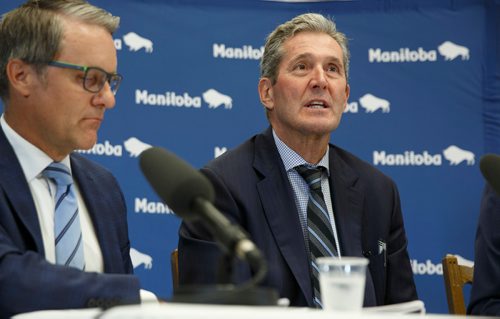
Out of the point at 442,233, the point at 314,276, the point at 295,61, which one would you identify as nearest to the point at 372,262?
the point at 314,276

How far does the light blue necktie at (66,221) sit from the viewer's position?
2547 mm

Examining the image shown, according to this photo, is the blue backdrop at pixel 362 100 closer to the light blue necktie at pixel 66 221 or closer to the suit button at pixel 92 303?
the light blue necktie at pixel 66 221

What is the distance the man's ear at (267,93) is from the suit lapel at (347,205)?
351 mm

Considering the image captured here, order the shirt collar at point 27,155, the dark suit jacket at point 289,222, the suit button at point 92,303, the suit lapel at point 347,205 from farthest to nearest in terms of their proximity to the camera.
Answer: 1. the suit lapel at point 347,205
2. the dark suit jacket at point 289,222
3. the shirt collar at point 27,155
4. the suit button at point 92,303

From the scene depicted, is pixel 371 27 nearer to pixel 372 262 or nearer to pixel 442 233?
pixel 442 233

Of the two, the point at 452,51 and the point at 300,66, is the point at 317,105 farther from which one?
the point at 452,51

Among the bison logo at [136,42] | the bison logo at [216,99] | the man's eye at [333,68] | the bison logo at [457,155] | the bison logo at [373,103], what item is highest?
the bison logo at [136,42]

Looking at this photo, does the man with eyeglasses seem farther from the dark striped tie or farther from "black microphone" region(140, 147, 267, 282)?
"black microphone" region(140, 147, 267, 282)

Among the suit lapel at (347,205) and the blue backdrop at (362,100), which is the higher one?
the blue backdrop at (362,100)

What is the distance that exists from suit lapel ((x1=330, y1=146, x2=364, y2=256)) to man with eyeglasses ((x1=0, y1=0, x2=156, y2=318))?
2.94 feet

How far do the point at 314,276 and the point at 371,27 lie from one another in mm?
3041

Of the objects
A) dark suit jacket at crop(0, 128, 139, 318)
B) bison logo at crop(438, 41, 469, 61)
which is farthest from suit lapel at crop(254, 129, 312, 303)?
bison logo at crop(438, 41, 469, 61)

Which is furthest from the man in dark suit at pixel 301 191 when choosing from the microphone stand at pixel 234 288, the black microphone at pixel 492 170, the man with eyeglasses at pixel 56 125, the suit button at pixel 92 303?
the microphone stand at pixel 234 288

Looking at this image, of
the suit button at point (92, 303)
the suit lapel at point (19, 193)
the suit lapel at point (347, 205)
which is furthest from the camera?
the suit lapel at point (347, 205)
